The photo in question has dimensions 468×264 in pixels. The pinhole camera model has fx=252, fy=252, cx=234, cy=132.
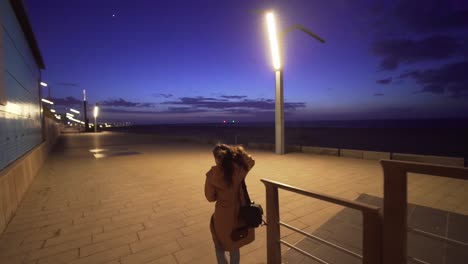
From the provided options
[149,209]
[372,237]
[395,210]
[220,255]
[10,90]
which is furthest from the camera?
[10,90]

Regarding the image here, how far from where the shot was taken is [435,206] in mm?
4762

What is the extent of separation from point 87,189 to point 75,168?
362 cm

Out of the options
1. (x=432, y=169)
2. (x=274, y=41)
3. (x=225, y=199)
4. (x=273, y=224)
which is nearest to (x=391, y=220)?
Answer: (x=432, y=169)

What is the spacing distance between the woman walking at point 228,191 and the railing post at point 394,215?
1.18m

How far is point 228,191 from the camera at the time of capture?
2.41m

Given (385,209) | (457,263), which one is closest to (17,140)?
(385,209)

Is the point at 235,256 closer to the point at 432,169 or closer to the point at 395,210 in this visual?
the point at 395,210

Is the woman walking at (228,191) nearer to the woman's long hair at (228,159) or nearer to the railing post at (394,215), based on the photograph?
the woman's long hair at (228,159)

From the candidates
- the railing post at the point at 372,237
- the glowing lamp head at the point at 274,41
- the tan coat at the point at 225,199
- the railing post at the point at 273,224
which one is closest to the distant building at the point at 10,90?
the tan coat at the point at 225,199

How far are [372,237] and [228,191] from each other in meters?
1.22

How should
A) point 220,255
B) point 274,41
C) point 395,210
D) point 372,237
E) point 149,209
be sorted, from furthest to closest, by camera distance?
point 274,41 → point 149,209 → point 220,255 → point 372,237 → point 395,210

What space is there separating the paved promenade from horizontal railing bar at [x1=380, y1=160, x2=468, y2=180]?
220 cm

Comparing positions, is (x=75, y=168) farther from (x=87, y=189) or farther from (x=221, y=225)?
(x=221, y=225)

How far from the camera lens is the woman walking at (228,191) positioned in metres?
2.39
